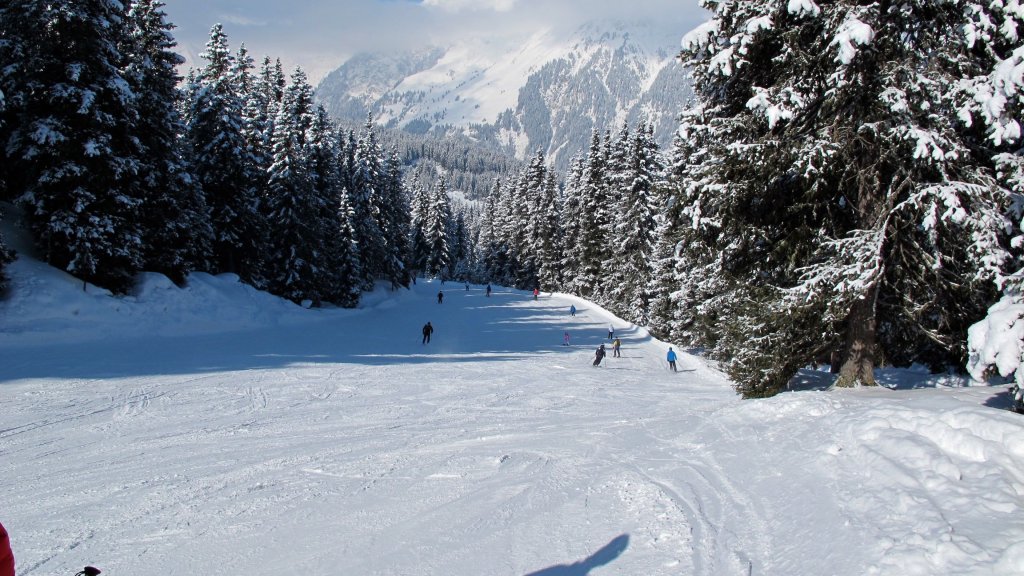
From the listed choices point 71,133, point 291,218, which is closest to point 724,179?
point 71,133

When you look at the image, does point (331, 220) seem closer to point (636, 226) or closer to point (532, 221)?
point (636, 226)

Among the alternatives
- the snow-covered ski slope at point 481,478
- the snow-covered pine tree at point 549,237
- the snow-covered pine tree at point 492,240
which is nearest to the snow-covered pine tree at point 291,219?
the snow-covered ski slope at point 481,478

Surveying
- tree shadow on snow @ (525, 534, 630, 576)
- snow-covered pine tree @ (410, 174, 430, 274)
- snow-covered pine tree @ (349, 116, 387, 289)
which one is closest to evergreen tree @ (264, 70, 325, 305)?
snow-covered pine tree @ (349, 116, 387, 289)

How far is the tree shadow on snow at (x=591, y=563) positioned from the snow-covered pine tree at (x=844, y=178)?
18.7 ft

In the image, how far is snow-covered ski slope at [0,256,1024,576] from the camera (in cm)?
552

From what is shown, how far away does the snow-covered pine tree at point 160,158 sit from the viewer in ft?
77.8

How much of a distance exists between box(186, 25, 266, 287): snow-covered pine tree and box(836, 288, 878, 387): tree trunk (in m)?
30.7

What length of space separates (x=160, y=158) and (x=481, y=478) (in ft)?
77.8

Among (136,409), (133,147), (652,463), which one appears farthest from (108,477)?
(133,147)

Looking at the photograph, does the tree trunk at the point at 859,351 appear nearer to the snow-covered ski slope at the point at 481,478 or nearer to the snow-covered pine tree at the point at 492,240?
the snow-covered ski slope at the point at 481,478

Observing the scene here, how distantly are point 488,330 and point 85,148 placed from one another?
68.6ft

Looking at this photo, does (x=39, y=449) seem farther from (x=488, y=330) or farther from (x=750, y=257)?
(x=488, y=330)

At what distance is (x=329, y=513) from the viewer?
22.9ft

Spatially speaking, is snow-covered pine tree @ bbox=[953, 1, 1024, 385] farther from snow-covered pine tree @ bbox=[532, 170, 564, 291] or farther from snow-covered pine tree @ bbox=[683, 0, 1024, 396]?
snow-covered pine tree @ bbox=[532, 170, 564, 291]
